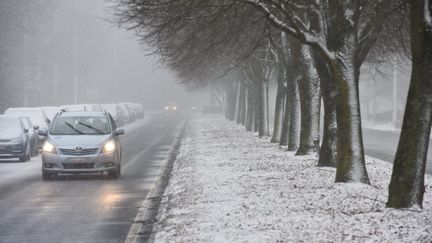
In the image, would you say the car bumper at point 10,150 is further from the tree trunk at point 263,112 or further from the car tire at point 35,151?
the tree trunk at point 263,112

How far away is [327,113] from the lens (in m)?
17.1

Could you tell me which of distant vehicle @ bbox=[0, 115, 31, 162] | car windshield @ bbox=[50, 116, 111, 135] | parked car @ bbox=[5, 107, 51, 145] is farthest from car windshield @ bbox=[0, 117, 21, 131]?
car windshield @ bbox=[50, 116, 111, 135]

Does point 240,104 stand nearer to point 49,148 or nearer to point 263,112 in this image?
point 263,112

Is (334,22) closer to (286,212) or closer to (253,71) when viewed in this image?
(286,212)

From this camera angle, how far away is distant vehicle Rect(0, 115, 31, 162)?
25.1m

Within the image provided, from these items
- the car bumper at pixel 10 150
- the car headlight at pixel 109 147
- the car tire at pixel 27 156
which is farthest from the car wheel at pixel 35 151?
the car headlight at pixel 109 147

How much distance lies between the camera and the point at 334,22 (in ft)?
44.1

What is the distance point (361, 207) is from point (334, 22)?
4001 mm

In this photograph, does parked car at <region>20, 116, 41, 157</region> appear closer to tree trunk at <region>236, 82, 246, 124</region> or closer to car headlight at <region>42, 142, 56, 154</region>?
car headlight at <region>42, 142, 56, 154</region>

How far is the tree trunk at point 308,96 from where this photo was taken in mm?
20891

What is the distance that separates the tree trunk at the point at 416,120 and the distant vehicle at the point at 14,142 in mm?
17232

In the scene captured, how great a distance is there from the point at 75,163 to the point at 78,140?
625mm

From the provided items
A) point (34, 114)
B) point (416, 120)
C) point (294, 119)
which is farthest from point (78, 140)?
point (34, 114)

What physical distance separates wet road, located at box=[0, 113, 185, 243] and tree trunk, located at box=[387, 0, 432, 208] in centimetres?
383
